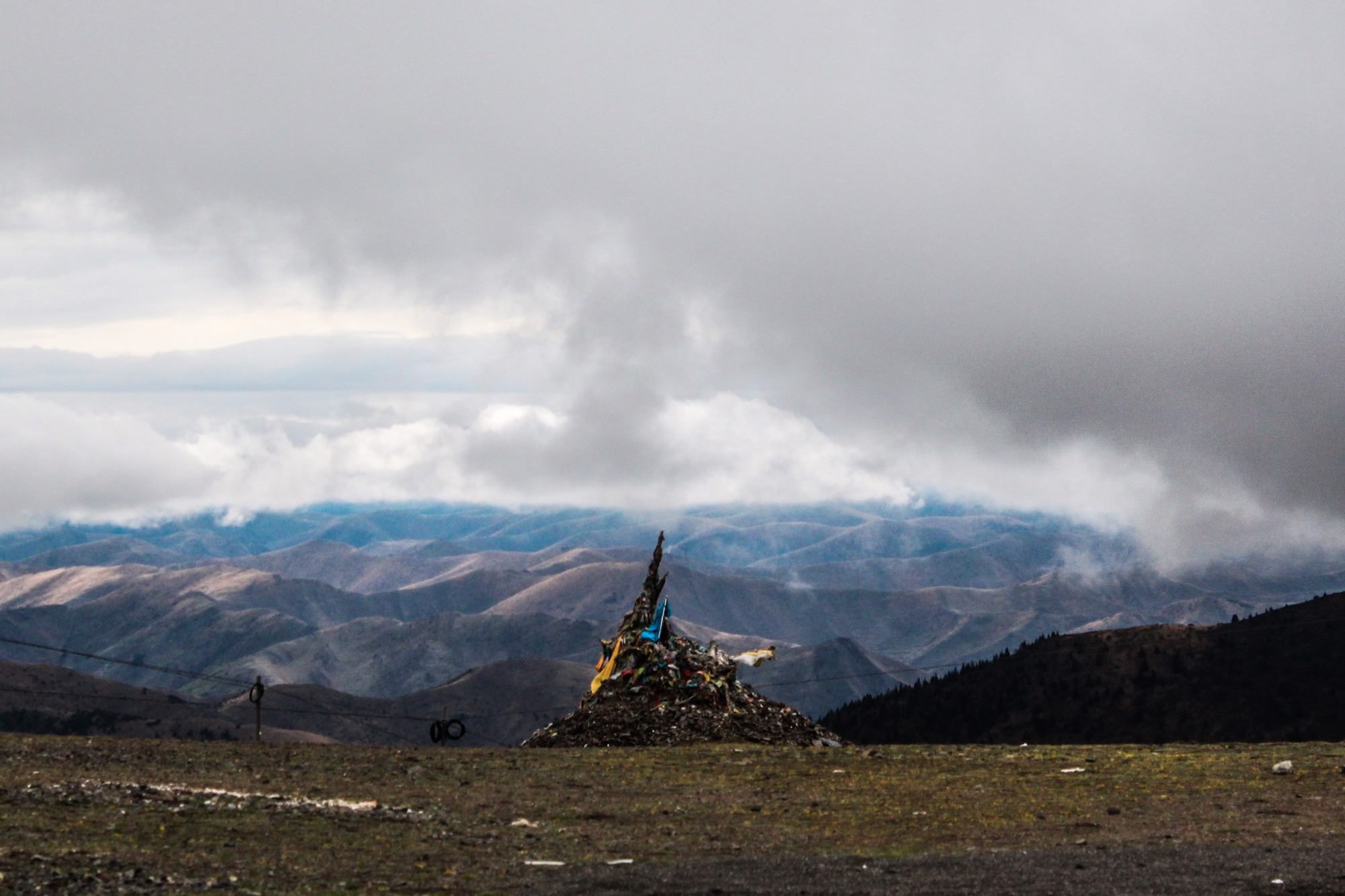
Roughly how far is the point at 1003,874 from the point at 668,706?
33358 millimetres

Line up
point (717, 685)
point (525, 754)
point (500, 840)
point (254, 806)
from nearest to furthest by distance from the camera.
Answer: point (500, 840), point (254, 806), point (525, 754), point (717, 685)

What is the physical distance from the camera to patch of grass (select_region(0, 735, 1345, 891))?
2839 cm

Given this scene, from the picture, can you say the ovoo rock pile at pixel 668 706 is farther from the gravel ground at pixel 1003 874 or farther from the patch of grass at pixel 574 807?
the gravel ground at pixel 1003 874

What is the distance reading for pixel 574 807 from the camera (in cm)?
3794

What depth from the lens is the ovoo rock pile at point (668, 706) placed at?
5800 centimetres

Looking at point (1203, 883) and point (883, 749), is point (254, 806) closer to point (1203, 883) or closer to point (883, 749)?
point (1203, 883)

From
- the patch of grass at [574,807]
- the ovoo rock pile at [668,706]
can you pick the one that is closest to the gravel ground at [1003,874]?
the patch of grass at [574,807]

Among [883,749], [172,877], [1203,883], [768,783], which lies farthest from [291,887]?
[883,749]

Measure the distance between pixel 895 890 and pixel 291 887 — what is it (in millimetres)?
10843

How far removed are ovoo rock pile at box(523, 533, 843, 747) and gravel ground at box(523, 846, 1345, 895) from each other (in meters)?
28.4

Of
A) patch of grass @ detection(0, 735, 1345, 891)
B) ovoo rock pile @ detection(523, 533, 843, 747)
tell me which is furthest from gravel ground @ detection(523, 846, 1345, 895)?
ovoo rock pile @ detection(523, 533, 843, 747)

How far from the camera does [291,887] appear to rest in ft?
83.9

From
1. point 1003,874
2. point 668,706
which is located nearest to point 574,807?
point 1003,874

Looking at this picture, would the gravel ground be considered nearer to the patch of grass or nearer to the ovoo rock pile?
the patch of grass
